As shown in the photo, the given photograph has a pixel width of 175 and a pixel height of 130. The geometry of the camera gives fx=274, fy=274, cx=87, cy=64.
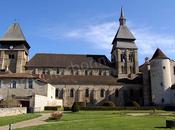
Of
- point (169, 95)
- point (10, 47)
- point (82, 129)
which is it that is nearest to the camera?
point (82, 129)

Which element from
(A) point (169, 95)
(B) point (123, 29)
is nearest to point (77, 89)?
(A) point (169, 95)

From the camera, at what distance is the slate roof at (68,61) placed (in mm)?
75938

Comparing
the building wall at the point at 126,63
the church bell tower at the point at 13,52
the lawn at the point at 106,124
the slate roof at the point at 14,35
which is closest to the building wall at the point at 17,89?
the lawn at the point at 106,124

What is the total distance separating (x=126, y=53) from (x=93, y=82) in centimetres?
1884

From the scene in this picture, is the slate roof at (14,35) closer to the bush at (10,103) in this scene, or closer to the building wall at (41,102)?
the building wall at (41,102)

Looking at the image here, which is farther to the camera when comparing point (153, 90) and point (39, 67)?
point (39, 67)

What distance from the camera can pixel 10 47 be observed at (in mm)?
75625

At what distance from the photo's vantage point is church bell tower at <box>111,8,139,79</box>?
80.4m

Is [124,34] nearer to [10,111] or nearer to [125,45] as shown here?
[125,45]

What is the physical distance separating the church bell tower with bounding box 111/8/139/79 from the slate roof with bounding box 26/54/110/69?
327 centimetres

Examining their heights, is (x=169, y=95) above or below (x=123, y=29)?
below

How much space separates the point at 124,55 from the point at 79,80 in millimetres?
19941

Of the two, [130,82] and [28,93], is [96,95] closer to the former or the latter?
[130,82]

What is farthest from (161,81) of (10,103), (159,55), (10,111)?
(10,111)
